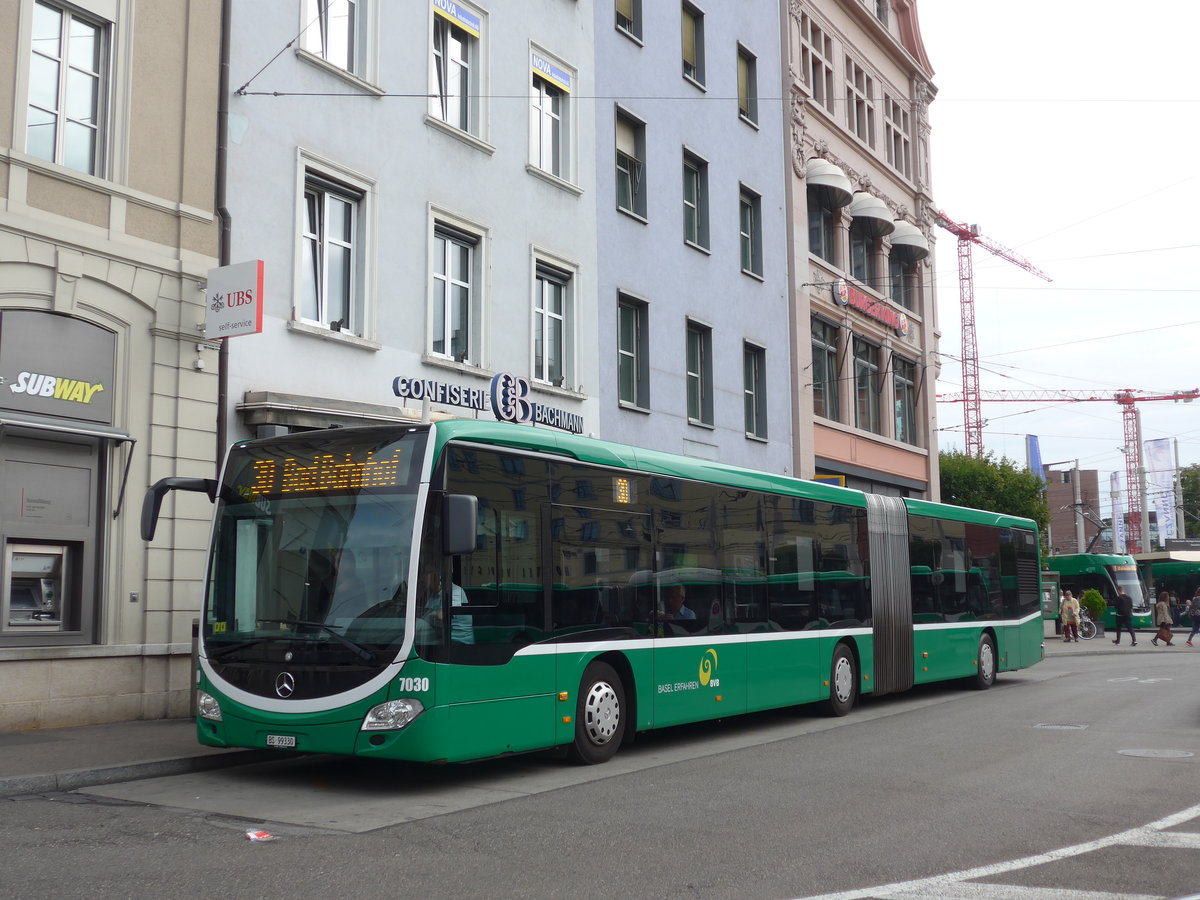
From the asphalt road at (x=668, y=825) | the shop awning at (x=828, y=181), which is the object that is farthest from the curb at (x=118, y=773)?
the shop awning at (x=828, y=181)

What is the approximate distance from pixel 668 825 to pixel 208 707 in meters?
4.05

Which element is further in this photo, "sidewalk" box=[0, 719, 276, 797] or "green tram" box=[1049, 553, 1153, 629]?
"green tram" box=[1049, 553, 1153, 629]

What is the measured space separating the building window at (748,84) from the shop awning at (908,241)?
7749 millimetres

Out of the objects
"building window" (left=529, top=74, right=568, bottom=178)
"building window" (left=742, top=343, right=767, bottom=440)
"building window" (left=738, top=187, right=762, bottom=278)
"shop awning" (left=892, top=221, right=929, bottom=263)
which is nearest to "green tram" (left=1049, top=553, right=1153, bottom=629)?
"shop awning" (left=892, top=221, right=929, bottom=263)

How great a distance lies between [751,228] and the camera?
95.3 feet

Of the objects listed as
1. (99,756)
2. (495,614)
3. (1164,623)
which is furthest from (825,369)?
(99,756)

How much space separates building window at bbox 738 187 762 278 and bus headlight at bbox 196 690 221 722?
65.9ft

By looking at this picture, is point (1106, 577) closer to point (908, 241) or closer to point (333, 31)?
point (908, 241)

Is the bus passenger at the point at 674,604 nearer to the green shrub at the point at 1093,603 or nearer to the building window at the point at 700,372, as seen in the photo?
the building window at the point at 700,372

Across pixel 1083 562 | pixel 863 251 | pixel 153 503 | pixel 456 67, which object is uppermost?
pixel 863 251

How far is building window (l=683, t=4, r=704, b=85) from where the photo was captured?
1065 inches

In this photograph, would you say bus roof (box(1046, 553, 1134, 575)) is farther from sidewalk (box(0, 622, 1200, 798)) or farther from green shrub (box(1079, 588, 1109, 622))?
sidewalk (box(0, 622, 1200, 798))

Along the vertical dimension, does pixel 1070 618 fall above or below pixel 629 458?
below

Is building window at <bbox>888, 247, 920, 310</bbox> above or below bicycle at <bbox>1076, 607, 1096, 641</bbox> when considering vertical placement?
above
